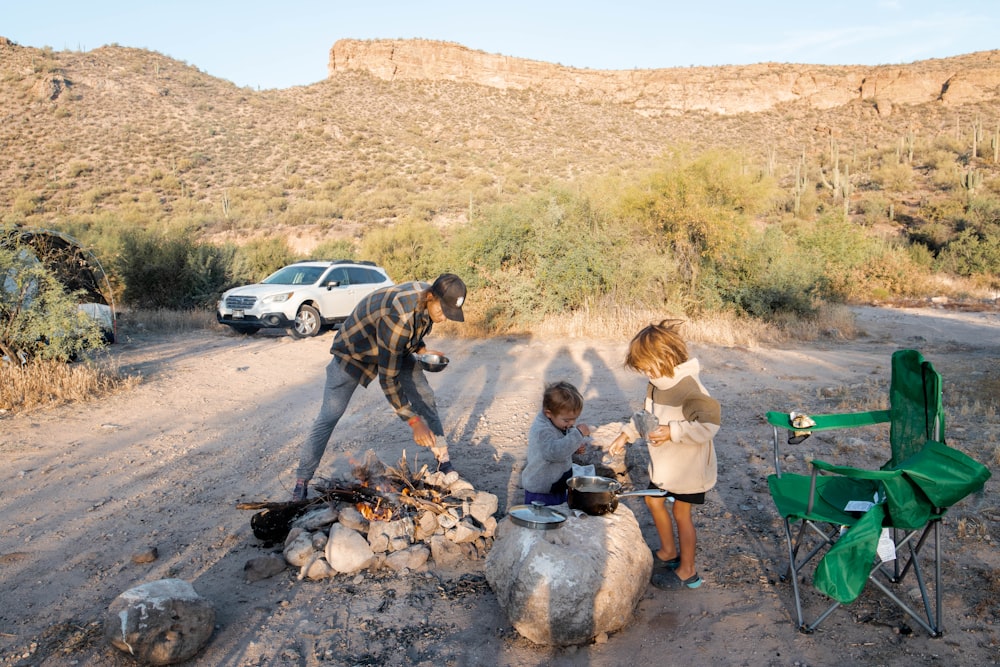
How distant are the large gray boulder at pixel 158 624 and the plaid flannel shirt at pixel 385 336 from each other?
1.71 meters

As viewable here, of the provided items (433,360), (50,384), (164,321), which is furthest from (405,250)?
(433,360)

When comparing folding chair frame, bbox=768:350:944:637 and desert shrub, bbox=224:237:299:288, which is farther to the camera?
desert shrub, bbox=224:237:299:288

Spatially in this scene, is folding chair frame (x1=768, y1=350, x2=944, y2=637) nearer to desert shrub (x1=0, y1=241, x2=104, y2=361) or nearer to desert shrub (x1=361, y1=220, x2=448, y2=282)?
desert shrub (x1=0, y1=241, x2=104, y2=361)

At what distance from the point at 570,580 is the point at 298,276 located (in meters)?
12.8

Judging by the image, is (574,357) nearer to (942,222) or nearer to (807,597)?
(807,597)

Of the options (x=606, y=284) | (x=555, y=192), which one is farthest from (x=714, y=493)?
(x=555, y=192)

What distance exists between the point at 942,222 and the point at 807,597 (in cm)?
3007

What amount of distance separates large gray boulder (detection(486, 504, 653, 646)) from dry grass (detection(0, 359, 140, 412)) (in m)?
6.61

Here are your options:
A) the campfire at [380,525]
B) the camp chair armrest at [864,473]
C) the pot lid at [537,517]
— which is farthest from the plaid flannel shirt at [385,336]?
the camp chair armrest at [864,473]

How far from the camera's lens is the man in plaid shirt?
4.40 m

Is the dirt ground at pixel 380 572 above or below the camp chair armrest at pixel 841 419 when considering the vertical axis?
below

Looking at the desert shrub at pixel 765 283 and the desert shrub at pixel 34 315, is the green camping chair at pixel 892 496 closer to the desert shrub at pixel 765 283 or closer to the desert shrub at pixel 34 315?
the desert shrub at pixel 34 315

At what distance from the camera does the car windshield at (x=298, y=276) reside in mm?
14695

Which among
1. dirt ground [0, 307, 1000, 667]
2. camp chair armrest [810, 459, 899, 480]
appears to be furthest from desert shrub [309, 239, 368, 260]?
camp chair armrest [810, 459, 899, 480]
